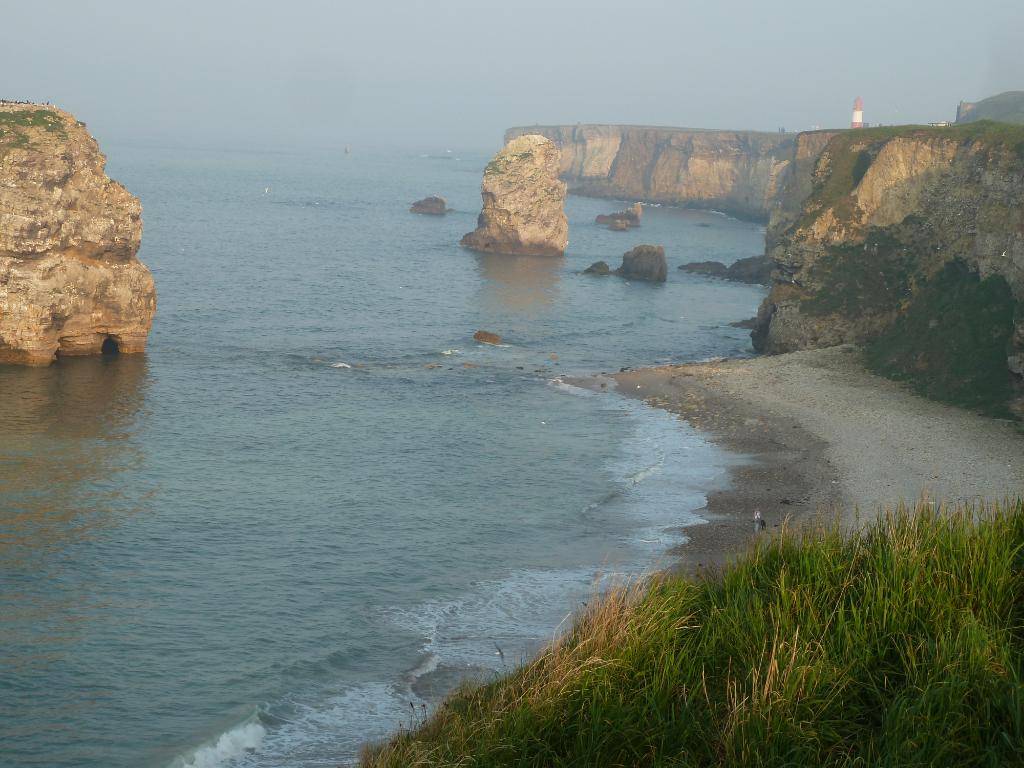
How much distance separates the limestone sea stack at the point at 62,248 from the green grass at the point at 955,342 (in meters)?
39.6

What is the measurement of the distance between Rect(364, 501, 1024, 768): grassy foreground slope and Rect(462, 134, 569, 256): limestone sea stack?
99.3 meters

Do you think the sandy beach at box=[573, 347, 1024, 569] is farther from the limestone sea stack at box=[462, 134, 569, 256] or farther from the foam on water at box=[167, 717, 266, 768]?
the limestone sea stack at box=[462, 134, 569, 256]

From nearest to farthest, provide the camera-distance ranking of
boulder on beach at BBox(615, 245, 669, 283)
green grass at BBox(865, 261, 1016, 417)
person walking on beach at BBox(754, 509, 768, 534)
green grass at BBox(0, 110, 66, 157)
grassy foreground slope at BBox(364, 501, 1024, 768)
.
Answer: grassy foreground slope at BBox(364, 501, 1024, 768) → person walking on beach at BBox(754, 509, 768, 534) → green grass at BBox(865, 261, 1016, 417) → green grass at BBox(0, 110, 66, 157) → boulder on beach at BBox(615, 245, 669, 283)

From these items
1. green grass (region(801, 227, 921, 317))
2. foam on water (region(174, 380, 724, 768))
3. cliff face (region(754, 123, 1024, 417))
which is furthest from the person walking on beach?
green grass (region(801, 227, 921, 317))

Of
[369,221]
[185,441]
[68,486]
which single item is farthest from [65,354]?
[369,221]

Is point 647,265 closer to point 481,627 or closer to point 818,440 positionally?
point 818,440

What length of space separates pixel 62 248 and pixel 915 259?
150ft

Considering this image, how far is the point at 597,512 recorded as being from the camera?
1446 inches

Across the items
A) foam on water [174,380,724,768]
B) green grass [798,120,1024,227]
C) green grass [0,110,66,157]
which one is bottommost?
foam on water [174,380,724,768]

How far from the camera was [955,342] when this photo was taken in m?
51.9

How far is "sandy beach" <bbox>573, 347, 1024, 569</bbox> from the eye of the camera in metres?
35.7

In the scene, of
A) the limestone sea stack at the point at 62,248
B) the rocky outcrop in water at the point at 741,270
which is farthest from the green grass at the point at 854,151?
the limestone sea stack at the point at 62,248

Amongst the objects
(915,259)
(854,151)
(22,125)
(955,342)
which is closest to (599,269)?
(854,151)

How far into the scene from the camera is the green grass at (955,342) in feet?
159
